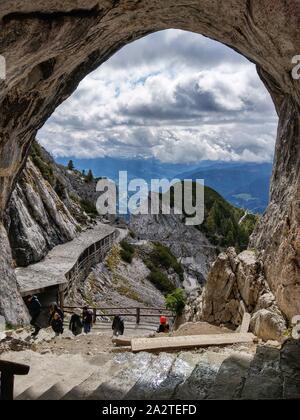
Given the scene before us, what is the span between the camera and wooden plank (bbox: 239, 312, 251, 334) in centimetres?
1402

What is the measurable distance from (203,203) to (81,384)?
8582 centimetres

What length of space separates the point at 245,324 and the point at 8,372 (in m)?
10.6

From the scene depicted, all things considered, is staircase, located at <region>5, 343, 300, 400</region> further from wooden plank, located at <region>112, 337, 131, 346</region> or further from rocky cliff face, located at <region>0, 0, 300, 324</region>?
rocky cliff face, located at <region>0, 0, 300, 324</region>

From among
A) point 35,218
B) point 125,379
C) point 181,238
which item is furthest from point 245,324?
point 181,238

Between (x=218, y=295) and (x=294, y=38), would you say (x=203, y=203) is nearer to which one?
(x=218, y=295)

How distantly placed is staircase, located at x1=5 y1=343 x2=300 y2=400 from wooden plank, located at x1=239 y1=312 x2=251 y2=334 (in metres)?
3.09

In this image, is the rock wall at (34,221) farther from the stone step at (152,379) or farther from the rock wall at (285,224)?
the stone step at (152,379)

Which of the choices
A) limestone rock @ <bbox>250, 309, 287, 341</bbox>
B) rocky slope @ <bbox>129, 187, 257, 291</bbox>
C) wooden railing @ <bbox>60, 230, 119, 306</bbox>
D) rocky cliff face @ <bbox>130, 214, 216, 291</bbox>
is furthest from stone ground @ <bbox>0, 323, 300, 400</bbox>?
rocky cliff face @ <bbox>130, 214, 216, 291</bbox>

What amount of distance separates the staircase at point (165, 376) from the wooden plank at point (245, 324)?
3086 mm

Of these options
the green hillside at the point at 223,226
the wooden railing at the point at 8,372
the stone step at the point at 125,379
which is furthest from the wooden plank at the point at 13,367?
the green hillside at the point at 223,226

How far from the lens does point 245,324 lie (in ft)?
48.0

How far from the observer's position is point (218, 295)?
61.1 ft

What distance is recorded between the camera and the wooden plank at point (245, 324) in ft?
46.0

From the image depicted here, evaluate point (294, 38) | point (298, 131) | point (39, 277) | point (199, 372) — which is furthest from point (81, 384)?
point (39, 277)
